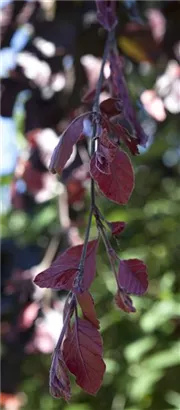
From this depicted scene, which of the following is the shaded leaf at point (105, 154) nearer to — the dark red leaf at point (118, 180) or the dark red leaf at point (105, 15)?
the dark red leaf at point (118, 180)

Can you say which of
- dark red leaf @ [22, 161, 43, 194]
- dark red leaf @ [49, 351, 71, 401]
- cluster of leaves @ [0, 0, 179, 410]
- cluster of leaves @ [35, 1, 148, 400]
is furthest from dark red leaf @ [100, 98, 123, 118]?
dark red leaf @ [22, 161, 43, 194]

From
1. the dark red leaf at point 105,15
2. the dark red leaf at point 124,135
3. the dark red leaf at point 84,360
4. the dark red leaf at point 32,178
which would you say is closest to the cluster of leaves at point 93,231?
the dark red leaf at point 32,178

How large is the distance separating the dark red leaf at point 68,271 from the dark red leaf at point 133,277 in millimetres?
24

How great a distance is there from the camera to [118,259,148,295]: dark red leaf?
526mm

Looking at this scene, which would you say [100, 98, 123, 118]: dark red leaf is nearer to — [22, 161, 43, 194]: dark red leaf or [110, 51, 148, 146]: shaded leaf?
[110, 51, 148, 146]: shaded leaf

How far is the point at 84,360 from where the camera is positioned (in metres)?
0.46

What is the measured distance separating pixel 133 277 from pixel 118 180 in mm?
96

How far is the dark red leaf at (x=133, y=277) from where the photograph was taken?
53 cm

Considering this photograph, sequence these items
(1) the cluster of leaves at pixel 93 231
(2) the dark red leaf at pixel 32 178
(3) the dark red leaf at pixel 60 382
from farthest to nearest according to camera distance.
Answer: (2) the dark red leaf at pixel 32 178 → (1) the cluster of leaves at pixel 93 231 → (3) the dark red leaf at pixel 60 382

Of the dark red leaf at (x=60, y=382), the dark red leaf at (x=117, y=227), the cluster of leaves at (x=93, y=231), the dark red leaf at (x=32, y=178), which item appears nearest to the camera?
the dark red leaf at (x=60, y=382)

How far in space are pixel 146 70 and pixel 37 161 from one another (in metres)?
0.61

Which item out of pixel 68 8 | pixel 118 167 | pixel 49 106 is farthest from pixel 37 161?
pixel 118 167

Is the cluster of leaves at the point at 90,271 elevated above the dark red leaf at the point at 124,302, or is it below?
above

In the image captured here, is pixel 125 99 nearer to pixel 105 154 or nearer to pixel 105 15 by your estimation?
pixel 105 15
